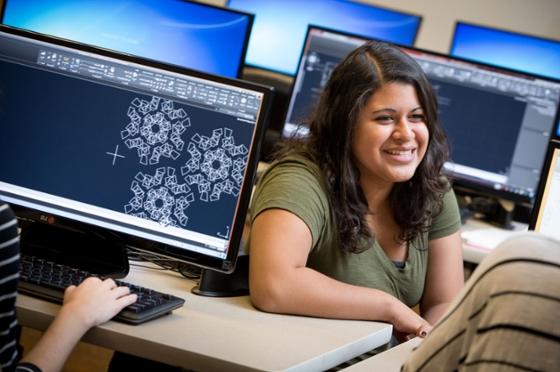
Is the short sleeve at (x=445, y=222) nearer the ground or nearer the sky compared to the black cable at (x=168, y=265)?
nearer the sky

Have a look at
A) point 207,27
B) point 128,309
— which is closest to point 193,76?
point 128,309

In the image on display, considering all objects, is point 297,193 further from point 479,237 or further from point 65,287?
point 479,237

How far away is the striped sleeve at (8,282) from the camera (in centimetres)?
108

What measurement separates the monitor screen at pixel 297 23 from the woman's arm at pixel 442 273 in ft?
5.06

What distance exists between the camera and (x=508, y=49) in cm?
385

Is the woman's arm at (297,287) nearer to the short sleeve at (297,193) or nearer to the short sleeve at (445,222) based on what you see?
the short sleeve at (297,193)

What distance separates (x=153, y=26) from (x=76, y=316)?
1774 millimetres

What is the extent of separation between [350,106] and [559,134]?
4.24 ft

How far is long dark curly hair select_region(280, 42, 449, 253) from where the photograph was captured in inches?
71.3

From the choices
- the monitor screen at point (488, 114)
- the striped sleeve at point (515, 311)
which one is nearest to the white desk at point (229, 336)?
the striped sleeve at point (515, 311)

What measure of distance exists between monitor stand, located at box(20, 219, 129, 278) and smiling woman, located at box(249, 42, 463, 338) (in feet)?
0.82

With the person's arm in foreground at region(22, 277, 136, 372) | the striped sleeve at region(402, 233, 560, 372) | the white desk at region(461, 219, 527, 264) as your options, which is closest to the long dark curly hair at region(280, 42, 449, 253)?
the white desk at region(461, 219, 527, 264)

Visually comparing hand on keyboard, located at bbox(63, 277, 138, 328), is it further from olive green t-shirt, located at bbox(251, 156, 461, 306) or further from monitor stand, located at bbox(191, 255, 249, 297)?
olive green t-shirt, located at bbox(251, 156, 461, 306)

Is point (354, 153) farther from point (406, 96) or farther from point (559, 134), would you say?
point (559, 134)
